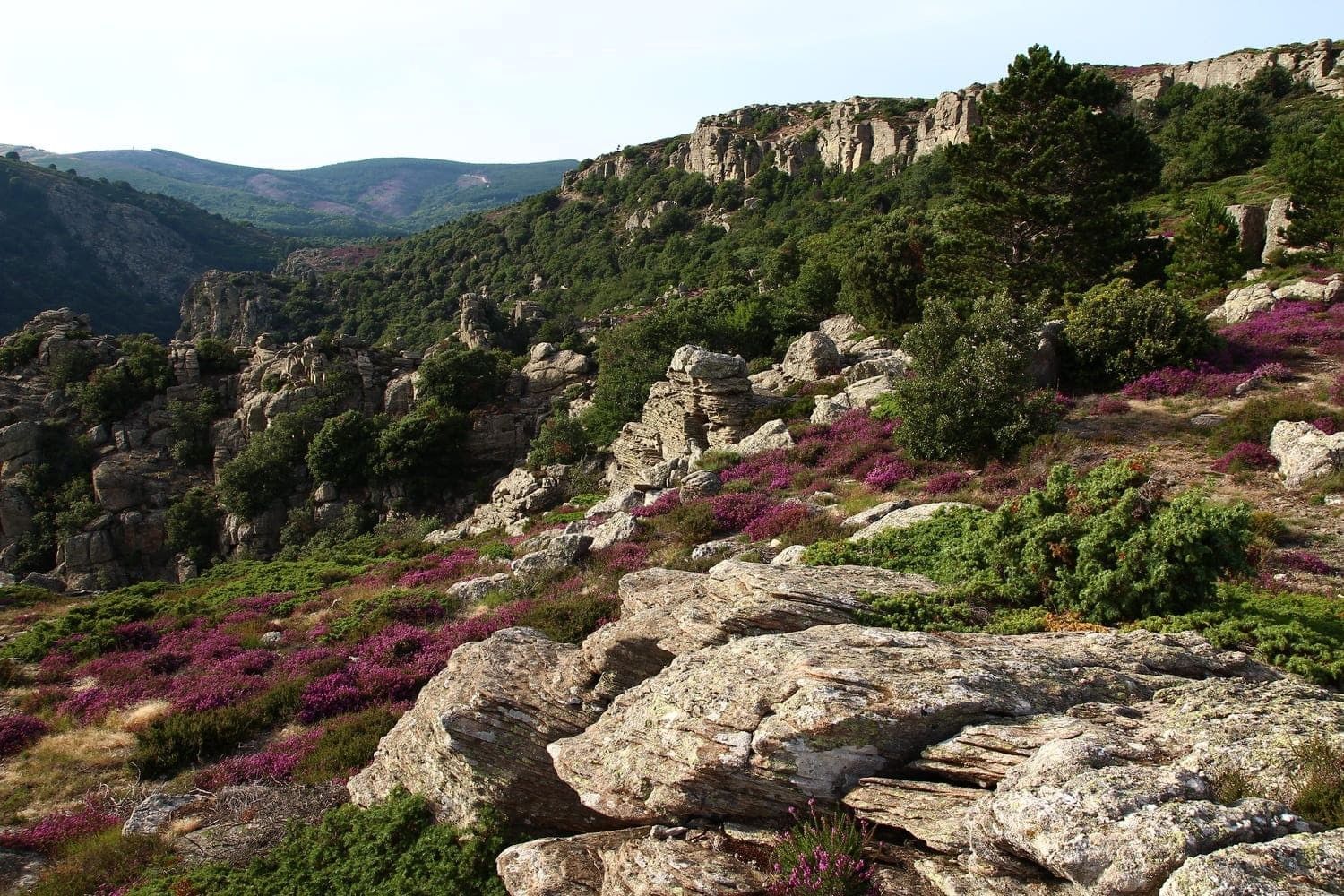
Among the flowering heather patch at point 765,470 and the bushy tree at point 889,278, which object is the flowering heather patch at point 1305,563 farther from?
the bushy tree at point 889,278

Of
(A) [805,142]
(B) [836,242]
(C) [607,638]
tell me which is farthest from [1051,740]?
(A) [805,142]

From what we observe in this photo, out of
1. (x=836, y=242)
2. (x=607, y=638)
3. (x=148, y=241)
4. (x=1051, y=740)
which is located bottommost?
(x=607, y=638)

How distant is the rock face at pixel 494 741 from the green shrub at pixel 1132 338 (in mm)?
17636

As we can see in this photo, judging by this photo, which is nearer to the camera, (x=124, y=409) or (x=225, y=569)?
(x=225, y=569)

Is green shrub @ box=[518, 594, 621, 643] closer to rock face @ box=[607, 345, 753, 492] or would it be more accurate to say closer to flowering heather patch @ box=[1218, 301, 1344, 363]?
rock face @ box=[607, 345, 753, 492]

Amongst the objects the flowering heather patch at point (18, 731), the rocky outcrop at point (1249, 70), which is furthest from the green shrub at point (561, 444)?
the rocky outcrop at point (1249, 70)

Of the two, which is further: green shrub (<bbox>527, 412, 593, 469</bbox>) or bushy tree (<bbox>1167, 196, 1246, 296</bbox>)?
green shrub (<bbox>527, 412, 593, 469</bbox>)

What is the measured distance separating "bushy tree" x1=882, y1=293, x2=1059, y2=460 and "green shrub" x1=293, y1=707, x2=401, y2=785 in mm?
13047

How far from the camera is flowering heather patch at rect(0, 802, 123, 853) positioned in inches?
358

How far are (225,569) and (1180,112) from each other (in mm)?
93632

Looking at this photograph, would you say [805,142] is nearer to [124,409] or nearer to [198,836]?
[124,409]

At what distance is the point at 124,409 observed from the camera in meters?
43.9

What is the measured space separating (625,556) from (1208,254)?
29.0 metres

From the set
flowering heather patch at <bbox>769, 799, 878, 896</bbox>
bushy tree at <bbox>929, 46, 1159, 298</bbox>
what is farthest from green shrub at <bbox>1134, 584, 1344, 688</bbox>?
bushy tree at <bbox>929, 46, 1159, 298</bbox>
